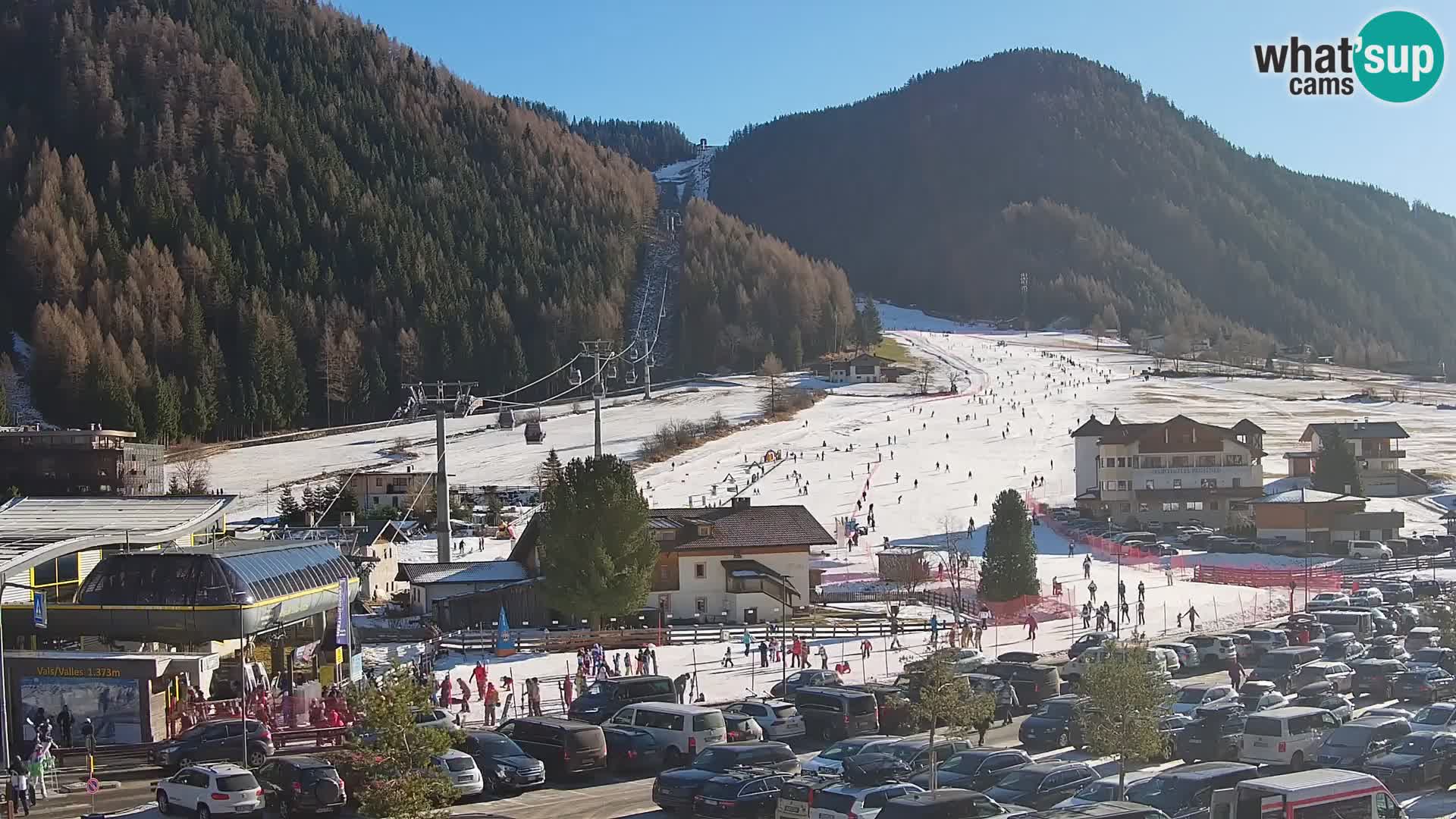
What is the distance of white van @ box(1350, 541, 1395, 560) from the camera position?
5366cm

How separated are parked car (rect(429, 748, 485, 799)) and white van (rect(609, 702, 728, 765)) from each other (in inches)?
143

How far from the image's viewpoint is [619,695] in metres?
25.2

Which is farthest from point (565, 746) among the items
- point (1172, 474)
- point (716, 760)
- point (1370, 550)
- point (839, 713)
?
point (1172, 474)

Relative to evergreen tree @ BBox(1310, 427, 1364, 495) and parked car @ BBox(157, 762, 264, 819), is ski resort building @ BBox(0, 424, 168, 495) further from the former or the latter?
evergreen tree @ BBox(1310, 427, 1364, 495)

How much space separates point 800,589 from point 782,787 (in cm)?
2488

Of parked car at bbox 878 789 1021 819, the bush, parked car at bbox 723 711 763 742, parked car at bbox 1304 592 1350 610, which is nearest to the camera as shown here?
parked car at bbox 878 789 1021 819

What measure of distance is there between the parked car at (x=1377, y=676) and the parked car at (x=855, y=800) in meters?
13.2

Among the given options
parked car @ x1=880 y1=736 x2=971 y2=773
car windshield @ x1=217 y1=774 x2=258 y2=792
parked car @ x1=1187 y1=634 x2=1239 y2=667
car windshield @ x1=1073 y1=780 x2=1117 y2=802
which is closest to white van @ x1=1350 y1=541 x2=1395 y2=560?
parked car @ x1=1187 y1=634 x2=1239 y2=667

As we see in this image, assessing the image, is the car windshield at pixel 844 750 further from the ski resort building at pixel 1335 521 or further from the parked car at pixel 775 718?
the ski resort building at pixel 1335 521

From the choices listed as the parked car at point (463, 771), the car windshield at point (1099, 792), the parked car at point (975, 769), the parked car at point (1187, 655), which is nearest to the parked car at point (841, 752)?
the parked car at point (975, 769)

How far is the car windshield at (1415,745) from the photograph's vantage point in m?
19.4

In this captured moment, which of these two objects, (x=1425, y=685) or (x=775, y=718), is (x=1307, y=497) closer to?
(x=1425, y=685)

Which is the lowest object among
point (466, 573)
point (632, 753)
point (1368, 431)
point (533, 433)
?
point (632, 753)

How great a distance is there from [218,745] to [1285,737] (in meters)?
15.1
